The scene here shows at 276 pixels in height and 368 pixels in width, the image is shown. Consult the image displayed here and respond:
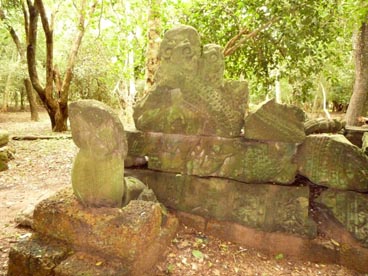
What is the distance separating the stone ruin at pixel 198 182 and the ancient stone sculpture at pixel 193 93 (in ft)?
0.04

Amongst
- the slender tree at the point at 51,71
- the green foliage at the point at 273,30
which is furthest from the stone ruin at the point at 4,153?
the green foliage at the point at 273,30

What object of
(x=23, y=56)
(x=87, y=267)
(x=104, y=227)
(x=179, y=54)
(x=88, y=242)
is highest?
(x=23, y=56)

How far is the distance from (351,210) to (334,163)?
19.1 inches

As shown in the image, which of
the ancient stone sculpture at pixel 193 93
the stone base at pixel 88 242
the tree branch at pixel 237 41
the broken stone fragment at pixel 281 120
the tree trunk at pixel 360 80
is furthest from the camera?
the tree trunk at pixel 360 80

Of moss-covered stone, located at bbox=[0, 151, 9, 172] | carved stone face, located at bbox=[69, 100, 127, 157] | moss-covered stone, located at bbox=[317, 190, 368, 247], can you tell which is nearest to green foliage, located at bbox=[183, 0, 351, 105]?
moss-covered stone, located at bbox=[317, 190, 368, 247]

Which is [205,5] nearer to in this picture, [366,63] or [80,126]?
[366,63]

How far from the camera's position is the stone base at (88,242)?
2105 mm

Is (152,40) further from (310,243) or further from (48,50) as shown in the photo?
(48,50)

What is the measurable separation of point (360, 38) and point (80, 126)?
6.79 meters

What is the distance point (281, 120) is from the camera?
2654 millimetres

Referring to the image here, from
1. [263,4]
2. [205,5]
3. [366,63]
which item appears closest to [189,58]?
[263,4]

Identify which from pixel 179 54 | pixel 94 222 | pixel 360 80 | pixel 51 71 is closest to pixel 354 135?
pixel 179 54

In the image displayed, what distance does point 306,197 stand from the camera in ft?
8.77

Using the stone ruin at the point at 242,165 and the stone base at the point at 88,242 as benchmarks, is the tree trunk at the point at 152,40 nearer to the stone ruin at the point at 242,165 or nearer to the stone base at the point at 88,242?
the stone ruin at the point at 242,165
